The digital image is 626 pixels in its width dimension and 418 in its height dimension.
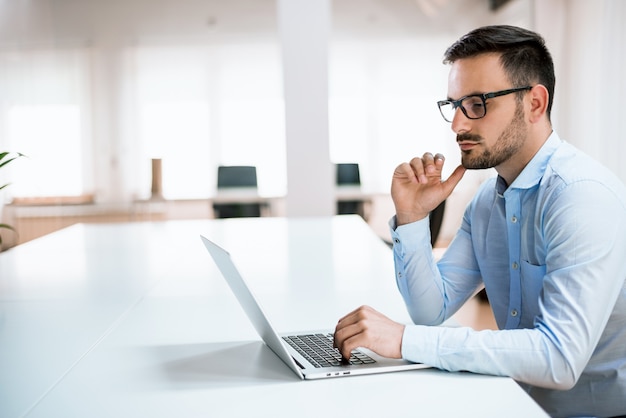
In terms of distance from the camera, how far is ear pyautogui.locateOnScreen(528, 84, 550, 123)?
144 cm

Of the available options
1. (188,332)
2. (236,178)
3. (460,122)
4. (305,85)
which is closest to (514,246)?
(460,122)

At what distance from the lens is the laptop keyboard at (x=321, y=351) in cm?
124

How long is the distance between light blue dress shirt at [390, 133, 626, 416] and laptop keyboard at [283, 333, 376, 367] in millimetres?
95

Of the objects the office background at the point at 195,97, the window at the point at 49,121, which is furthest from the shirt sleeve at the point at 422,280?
the window at the point at 49,121

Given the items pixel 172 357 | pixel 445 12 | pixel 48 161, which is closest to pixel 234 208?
pixel 48 161

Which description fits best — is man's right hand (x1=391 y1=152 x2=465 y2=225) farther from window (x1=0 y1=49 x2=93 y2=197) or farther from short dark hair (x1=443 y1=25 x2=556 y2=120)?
window (x1=0 y1=49 x2=93 y2=197)

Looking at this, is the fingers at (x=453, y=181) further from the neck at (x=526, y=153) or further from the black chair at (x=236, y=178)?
the black chair at (x=236, y=178)

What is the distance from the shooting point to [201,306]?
5.96 feet

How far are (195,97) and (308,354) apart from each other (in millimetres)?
6769

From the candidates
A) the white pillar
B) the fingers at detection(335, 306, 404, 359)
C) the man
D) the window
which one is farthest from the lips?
the window

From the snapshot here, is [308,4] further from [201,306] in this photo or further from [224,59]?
[201,306]

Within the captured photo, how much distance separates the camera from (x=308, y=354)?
1298 millimetres

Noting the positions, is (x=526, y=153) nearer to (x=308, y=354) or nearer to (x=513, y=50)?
(x=513, y=50)

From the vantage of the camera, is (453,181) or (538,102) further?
(453,181)
